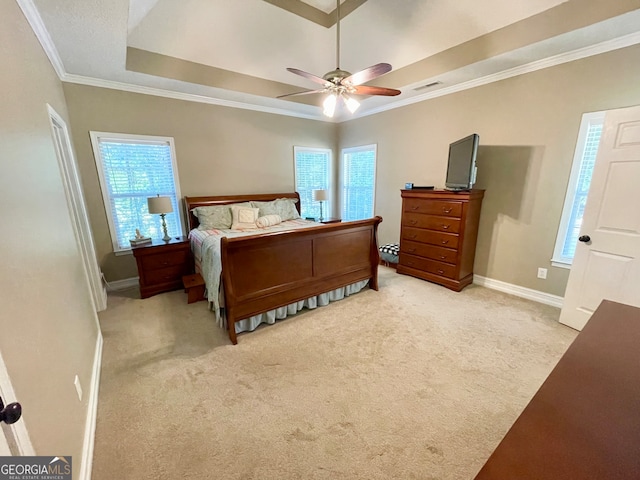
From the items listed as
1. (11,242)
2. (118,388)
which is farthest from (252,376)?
(11,242)

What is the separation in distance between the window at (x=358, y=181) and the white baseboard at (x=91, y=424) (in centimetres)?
447

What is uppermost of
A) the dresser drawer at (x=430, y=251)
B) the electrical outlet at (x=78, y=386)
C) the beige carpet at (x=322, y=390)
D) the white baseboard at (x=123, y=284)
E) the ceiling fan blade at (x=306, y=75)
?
the ceiling fan blade at (x=306, y=75)

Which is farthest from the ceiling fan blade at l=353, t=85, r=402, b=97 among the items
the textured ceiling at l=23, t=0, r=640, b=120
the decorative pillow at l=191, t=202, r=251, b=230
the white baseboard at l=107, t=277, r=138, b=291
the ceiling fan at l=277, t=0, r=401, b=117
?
the white baseboard at l=107, t=277, r=138, b=291

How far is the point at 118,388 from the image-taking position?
1921mm

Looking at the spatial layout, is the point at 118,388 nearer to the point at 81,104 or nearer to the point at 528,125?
the point at 81,104

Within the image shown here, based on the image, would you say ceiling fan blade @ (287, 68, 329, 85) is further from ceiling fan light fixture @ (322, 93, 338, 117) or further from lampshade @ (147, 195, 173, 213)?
lampshade @ (147, 195, 173, 213)

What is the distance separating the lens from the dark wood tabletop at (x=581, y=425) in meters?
0.56

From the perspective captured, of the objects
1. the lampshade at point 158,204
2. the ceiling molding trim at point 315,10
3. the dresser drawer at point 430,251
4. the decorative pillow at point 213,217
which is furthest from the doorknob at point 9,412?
the dresser drawer at point 430,251

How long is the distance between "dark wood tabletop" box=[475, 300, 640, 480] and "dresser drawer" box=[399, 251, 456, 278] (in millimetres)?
2572

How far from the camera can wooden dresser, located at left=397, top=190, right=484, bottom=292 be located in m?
3.32

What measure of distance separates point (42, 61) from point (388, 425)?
12.2 feet

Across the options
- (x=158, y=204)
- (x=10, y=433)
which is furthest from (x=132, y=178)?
(x=10, y=433)

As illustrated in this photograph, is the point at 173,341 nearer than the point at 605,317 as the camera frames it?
No

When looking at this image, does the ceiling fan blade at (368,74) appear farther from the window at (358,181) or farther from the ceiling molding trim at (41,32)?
the window at (358,181)
